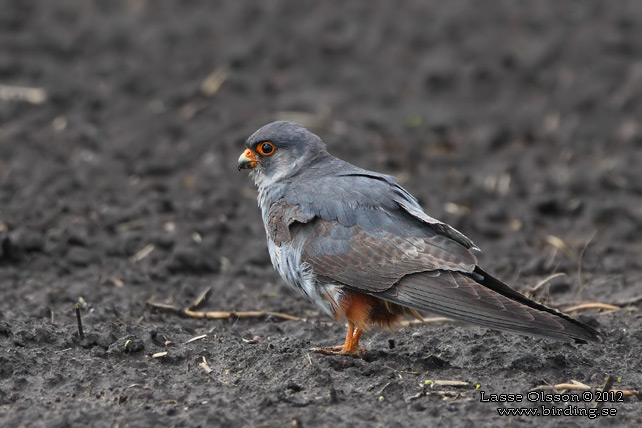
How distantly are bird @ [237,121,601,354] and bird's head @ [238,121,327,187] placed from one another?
225 mm

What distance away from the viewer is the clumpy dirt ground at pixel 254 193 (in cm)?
546

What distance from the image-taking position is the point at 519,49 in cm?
1297

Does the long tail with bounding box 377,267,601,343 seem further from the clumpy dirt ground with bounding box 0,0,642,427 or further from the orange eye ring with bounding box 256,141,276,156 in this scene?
the orange eye ring with bounding box 256,141,276,156

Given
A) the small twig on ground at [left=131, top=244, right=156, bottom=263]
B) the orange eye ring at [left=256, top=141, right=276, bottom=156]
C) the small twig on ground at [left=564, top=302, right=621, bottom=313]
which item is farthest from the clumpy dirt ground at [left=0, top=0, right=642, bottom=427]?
the orange eye ring at [left=256, top=141, right=276, bottom=156]

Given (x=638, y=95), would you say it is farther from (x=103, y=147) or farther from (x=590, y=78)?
(x=103, y=147)

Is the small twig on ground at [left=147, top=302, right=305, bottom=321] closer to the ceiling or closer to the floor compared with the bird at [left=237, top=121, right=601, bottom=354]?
closer to the floor

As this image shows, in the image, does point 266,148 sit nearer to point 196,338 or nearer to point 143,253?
point 196,338

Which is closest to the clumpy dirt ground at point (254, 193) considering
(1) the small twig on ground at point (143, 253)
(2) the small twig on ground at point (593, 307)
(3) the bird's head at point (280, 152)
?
(1) the small twig on ground at point (143, 253)

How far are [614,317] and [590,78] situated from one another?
20.9 feet

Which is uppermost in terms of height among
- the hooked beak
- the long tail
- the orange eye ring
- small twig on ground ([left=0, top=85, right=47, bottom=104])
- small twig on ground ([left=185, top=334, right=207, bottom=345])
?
small twig on ground ([left=0, top=85, right=47, bottom=104])

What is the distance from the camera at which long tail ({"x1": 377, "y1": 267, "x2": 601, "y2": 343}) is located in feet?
17.2

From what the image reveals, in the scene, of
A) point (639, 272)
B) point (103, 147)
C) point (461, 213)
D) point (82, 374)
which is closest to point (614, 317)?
point (639, 272)

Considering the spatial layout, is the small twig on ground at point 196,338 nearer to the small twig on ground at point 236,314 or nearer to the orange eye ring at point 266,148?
the small twig on ground at point 236,314

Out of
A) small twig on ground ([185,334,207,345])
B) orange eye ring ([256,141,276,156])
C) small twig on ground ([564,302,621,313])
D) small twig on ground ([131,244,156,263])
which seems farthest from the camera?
small twig on ground ([131,244,156,263])
